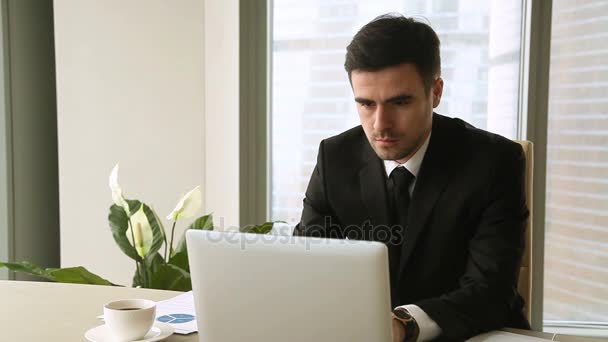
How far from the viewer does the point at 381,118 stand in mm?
1394

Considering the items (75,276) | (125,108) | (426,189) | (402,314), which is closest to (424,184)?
(426,189)

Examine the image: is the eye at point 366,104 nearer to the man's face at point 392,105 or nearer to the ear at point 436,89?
the man's face at point 392,105

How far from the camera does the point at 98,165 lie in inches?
109

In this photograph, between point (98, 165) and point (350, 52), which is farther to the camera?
point (98, 165)

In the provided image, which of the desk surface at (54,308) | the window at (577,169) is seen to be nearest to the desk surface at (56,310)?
the desk surface at (54,308)

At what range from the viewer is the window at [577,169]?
262 cm

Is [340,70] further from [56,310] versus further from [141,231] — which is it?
[56,310]

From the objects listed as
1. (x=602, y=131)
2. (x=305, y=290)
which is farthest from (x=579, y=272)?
(x=305, y=290)

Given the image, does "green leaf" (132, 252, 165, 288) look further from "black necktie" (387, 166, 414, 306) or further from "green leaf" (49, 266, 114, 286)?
"black necktie" (387, 166, 414, 306)

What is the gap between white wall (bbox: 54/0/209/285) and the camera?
265 cm

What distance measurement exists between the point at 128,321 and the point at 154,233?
1.08 meters

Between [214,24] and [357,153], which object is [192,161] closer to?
[214,24]

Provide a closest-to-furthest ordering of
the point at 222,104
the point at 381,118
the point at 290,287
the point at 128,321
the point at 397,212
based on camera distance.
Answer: the point at 290,287 → the point at 128,321 → the point at 381,118 → the point at 397,212 → the point at 222,104

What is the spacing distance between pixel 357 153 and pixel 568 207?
149 centimetres
